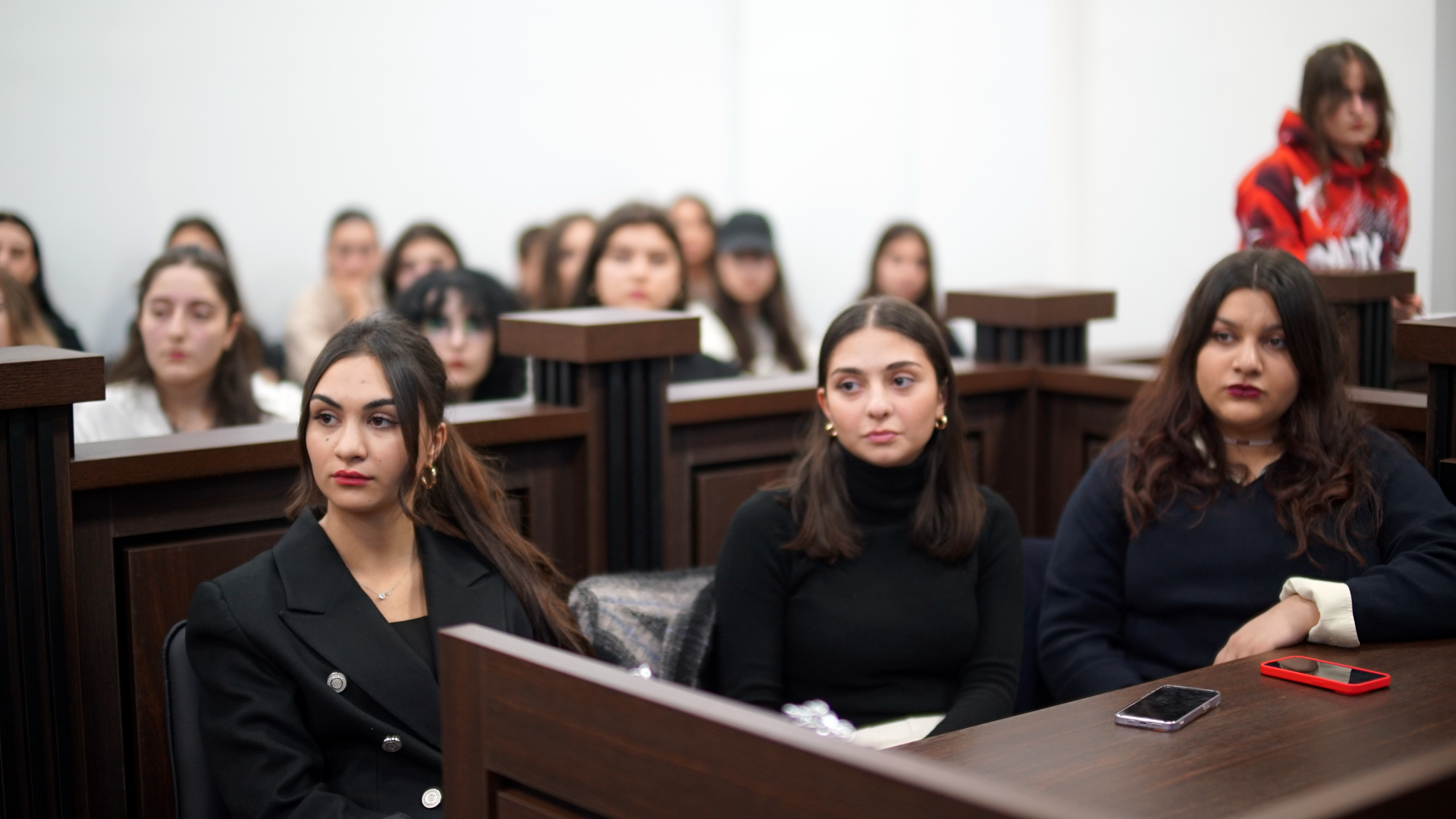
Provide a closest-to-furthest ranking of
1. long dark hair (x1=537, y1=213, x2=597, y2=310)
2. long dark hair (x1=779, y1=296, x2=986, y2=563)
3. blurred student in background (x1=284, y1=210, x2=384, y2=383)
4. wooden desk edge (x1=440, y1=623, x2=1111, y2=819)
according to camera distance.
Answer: wooden desk edge (x1=440, y1=623, x2=1111, y2=819), long dark hair (x1=779, y1=296, x2=986, y2=563), long dark hair (x1=537, y1=213, x2=597, y2=310), blurred student in background (x1=284, y1=210, x2=384, y2=383)

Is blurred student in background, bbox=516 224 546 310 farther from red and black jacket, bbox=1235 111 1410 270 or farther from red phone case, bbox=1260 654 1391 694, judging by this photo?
red phone case, bbox=1260 654 1391 694

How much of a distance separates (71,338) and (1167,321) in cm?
419

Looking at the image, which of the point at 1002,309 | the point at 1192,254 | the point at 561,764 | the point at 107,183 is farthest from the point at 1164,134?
the point at 561,764

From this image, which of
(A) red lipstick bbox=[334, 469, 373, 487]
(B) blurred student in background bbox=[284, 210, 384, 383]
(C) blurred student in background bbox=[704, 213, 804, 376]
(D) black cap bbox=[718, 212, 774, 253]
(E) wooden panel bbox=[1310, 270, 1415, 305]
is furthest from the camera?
(B) blurred student in background bbox=[284, 210, 384, 383]

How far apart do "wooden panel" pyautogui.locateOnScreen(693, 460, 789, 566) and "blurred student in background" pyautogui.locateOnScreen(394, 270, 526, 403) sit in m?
0.86

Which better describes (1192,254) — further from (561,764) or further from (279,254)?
(561,764)

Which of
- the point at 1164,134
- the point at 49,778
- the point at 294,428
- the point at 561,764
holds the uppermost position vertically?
the point at 1164,134

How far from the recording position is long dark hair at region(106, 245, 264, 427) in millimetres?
3143

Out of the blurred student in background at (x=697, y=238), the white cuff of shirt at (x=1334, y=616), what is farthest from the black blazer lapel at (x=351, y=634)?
the blurred student in background at (x=697, y=238)

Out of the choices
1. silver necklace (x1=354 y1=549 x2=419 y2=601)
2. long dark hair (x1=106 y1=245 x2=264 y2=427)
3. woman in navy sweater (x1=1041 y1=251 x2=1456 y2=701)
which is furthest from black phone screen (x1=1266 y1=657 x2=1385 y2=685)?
long dark hair (x1=106 y1=245 x2=264 y2=427)

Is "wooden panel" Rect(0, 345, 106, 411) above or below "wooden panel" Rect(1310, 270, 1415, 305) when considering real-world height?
below

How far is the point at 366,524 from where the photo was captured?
187 centimetres

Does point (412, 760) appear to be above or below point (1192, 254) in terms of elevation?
below

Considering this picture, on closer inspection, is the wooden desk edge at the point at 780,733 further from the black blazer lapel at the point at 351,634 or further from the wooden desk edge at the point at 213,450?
the wooden desk edge at the point at 213,450
